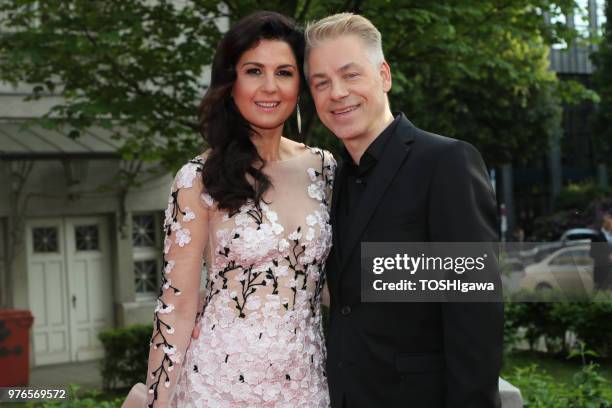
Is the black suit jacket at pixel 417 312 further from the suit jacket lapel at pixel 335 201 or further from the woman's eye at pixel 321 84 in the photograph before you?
the woman's eye at pixel 321 84

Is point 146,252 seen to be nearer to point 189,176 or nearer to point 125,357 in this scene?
point 125,357

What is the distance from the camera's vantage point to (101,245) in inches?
620

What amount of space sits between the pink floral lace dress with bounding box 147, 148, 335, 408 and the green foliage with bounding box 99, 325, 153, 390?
338 inches

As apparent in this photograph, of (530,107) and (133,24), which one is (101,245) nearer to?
(133,24)

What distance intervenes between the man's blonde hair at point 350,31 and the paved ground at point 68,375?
403 inches

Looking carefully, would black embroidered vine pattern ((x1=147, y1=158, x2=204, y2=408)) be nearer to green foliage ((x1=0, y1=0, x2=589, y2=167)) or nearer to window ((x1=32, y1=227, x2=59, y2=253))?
green foliage ((x1=0, y1=0, x2=589, y2=167))

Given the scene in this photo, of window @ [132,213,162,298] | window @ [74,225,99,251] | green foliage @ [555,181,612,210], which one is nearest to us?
window @ [74,225,99,251]

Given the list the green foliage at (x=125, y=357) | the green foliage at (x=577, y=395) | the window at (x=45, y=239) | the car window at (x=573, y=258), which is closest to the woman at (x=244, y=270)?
the green foliage at (x=577, y=395)

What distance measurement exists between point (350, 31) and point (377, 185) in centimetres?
57

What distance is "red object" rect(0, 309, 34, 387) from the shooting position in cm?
1184

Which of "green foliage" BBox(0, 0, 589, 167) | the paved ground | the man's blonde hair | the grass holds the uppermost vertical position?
"green foliage" BBox(0, 0, 589, 167)

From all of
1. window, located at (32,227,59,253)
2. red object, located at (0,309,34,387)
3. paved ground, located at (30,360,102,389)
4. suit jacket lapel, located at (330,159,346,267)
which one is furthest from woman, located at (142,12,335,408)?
window, located at (32,227,59,253)

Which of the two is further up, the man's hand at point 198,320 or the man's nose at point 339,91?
the man's nose at point 339,91

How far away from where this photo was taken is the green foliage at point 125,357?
451 inches
